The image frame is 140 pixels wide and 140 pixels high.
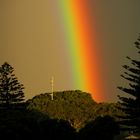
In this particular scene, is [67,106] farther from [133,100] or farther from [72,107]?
[133,100]

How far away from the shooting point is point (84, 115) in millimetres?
93188

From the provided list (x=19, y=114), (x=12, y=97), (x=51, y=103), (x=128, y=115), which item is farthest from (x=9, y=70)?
(x=128, y=115)

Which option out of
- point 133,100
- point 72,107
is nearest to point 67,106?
point 72,107

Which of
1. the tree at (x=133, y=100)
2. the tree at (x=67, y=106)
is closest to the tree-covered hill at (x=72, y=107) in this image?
the tree at (x=67, y=106)

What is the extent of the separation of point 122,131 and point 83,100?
62.7 metres

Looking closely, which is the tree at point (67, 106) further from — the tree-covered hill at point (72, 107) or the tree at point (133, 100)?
the tree at point (133, 100)

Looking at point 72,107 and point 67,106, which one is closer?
point 72,107

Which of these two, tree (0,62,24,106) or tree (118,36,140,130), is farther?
tree (0,62,24,106)

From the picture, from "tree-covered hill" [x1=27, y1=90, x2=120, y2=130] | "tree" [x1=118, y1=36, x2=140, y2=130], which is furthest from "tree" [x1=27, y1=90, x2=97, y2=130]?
"tree" [x1=118, y1=36, x2=140, y2=130]

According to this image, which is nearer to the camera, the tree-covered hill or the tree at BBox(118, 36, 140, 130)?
the tree at BBox(118, 36, 140, 130)

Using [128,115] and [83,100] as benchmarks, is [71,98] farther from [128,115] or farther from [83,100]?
[128,115]

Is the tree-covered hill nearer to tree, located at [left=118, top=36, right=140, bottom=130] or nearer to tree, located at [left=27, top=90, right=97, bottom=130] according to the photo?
tree, located at [left=27, top=90, right=97, bottom=130]

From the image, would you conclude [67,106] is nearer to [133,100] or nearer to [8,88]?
[8,88]

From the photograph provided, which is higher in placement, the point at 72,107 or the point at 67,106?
the point at 67,106
